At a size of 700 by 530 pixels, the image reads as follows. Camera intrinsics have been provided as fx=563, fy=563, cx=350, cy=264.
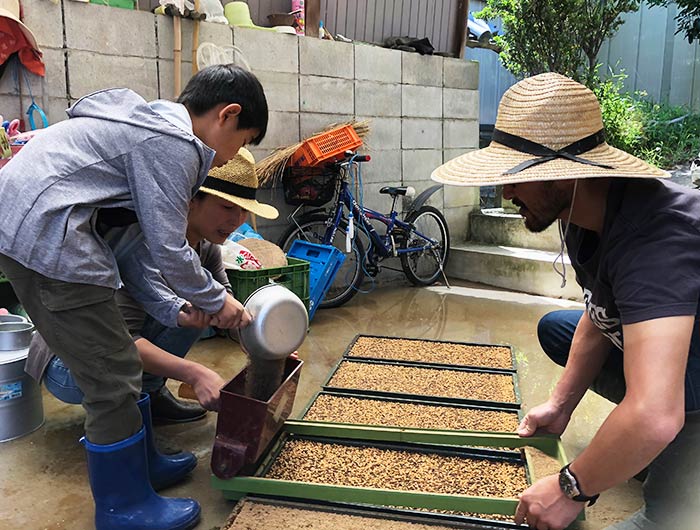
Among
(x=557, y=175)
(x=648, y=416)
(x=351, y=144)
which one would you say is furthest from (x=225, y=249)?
(x=648, y=416)

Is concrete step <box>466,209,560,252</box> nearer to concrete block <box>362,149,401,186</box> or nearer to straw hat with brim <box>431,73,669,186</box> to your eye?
concrete block <box>362,149,401,186</box>

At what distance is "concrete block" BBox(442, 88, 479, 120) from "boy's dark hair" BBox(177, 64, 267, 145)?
12.3 ft

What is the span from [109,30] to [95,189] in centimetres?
219

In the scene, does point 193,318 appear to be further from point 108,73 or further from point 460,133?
point 460,133

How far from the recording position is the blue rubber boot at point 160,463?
1788 millimetres

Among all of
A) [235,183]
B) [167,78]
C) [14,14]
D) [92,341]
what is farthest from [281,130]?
[92,341]

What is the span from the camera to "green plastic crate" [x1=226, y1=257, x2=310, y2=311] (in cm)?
304

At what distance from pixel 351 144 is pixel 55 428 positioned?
8.04 feet

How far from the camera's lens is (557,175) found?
112 cm

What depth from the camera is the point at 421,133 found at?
4832 mm

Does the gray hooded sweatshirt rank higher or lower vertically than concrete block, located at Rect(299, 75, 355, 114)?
lower

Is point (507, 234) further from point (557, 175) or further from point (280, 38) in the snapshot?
point (557, 175)

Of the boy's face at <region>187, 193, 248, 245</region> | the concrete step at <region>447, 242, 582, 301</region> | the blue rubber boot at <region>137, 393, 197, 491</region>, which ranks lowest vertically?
the concrete step at <region>447, 242, 582, 301</region>

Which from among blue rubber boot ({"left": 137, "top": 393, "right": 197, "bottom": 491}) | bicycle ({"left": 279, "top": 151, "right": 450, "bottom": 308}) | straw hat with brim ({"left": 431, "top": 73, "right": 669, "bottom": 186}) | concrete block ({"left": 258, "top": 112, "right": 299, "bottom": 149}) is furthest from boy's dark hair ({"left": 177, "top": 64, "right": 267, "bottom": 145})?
concrete block ({"left": 258, "top": 112, "right": 299, "bottom": 149})
